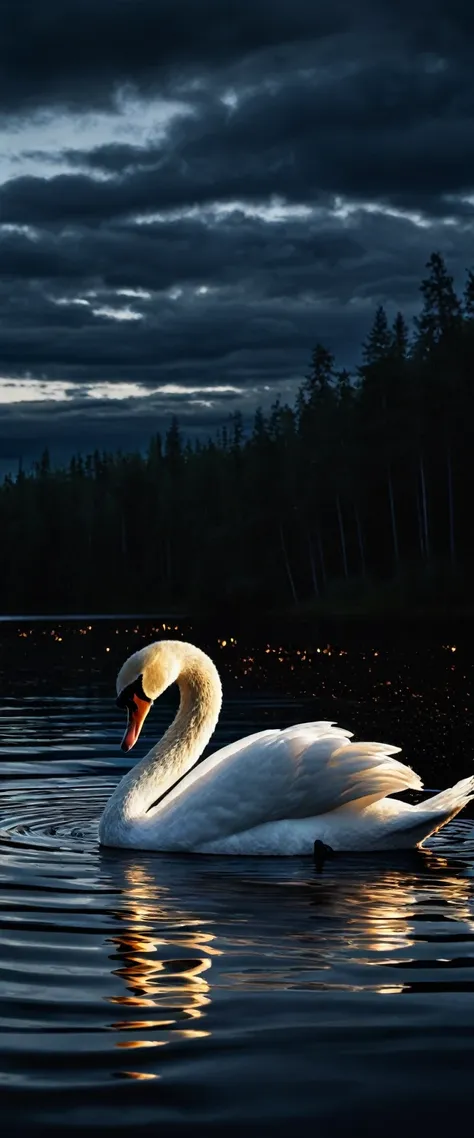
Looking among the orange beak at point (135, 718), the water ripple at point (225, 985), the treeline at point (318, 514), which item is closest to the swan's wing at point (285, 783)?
the water ripple at point (225, 985)

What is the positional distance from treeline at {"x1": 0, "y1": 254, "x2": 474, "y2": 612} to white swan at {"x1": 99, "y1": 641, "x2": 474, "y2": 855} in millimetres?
61077

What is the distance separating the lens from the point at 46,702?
79.9ft

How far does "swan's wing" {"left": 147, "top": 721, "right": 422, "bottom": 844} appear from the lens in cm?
1034

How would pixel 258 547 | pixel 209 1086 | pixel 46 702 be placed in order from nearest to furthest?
pixel 209 1086 → pixel 46 702 → pixel 258 547

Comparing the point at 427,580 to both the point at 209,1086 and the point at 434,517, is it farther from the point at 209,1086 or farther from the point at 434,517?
the point at 209,1086

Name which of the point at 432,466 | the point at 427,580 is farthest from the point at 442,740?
the point at 432,466

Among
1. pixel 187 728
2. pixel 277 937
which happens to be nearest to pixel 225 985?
pixel 277 937

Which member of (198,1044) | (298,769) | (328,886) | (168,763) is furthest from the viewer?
(168,763)

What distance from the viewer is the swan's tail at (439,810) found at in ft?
34.1

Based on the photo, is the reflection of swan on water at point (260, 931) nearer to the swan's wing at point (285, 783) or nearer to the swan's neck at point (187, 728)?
the swan's wing at point (285, 783)

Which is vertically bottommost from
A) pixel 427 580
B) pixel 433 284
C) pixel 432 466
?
pixel 427 580

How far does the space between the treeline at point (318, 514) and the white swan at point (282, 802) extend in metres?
61.1

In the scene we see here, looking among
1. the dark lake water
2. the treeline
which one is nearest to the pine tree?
the treeline

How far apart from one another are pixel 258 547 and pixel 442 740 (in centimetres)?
8736
